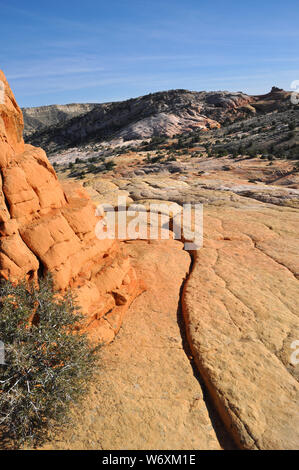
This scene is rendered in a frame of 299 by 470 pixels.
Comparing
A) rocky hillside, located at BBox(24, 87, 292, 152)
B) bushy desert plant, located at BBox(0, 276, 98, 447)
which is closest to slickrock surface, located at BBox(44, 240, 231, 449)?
bushy desert plant, located at BBox(0, 276, 98, 447)

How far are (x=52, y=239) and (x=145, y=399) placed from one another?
132 inches

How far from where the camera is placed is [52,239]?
6141 mm

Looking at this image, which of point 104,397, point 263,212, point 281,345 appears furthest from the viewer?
point 263,212

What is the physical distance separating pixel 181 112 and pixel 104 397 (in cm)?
6733

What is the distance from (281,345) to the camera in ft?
19.3

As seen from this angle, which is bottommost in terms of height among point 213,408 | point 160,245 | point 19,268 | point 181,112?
point 213,408

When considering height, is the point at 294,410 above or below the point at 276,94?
below

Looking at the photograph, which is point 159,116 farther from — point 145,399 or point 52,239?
point 145,399

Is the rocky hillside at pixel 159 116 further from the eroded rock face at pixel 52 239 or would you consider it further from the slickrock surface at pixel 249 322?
the eroded rock face at pixel 52 239

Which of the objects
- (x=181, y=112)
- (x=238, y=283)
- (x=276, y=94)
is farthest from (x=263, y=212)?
(x=276, y=94)

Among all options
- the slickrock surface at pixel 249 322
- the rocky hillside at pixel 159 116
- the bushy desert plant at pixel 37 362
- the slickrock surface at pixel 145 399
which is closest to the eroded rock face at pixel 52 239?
the bushy desert plant at pixel 37 362

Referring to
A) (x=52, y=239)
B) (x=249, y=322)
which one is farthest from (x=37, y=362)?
(x=249, y=322)

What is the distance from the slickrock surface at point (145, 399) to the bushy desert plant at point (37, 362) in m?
0.34

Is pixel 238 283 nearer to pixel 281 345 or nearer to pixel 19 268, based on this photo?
pixel 281 345
